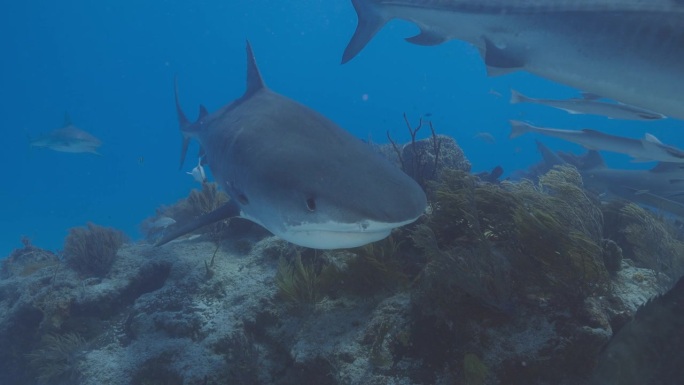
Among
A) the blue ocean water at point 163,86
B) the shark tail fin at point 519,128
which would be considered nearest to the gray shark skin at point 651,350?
the shark tail fin at point 519,128

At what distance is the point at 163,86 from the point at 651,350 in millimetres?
137592

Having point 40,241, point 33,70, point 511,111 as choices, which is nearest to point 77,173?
point 33,70

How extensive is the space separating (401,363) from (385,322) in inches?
14.5

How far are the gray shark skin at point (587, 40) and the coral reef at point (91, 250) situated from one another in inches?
263

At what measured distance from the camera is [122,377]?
426 centimetres

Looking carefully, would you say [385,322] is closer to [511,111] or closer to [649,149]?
[649,149]

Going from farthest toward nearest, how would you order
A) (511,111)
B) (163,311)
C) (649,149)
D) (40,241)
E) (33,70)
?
(511,111) < (33,70) < (40,241) < (649,149) < (163,311)

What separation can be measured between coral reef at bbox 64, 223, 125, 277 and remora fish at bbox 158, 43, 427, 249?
3.65 m

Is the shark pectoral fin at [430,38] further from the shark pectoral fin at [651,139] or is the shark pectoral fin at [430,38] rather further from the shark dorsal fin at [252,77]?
the shark pectoral fin at [651,139]

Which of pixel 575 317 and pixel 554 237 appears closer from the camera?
pixel 575 317

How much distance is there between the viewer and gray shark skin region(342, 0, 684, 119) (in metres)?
2.62

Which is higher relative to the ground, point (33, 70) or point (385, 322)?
point (33, 70)

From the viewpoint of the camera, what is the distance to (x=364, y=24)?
4.12 meters

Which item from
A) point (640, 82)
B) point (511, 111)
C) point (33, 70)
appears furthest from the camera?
point (511, 111)
